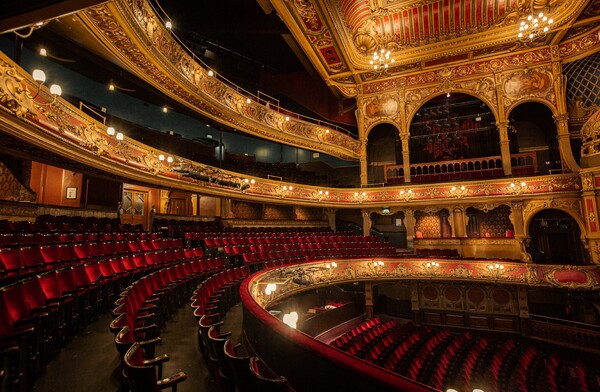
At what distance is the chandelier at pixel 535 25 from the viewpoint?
6275 mm

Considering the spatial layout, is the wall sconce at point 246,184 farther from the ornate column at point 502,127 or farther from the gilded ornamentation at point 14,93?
the ornate column at point 502,127

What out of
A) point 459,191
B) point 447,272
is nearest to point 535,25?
point 459,191

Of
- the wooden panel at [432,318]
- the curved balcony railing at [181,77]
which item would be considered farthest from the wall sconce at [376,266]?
the curved balcony railing at [181,77]

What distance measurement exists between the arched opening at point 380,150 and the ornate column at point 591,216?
4.59 metres

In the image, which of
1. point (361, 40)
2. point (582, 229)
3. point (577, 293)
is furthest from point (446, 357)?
point (361, 40)

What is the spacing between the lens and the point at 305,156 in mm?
10453

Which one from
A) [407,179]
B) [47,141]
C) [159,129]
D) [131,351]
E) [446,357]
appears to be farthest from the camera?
[407,179]

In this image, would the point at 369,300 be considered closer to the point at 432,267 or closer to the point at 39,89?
the point at 432,267

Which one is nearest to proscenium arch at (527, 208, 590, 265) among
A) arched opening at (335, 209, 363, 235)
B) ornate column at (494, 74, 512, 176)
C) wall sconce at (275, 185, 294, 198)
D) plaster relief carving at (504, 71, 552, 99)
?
ornate column at (494, 74, 512, 176)

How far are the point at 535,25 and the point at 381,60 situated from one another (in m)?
3.18

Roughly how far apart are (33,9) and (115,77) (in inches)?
206

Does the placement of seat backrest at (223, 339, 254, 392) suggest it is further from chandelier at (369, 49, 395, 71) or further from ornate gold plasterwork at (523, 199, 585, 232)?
ornate gold plasterwork at (523, 199, 585, 232)

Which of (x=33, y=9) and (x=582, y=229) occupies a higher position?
(x=33, y=9)

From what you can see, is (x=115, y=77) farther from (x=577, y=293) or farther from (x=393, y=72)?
(x=577, y=293)
